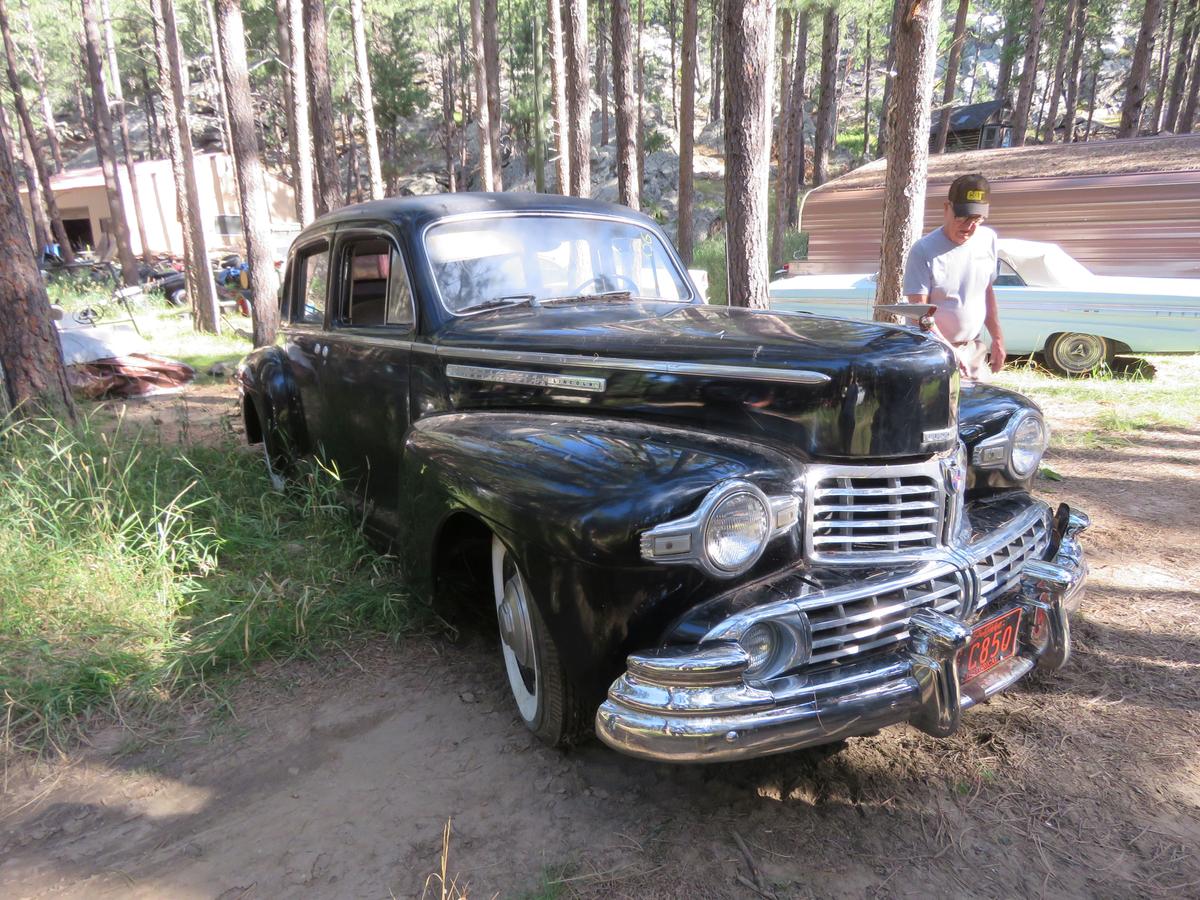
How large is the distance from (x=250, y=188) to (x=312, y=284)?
25.3 feet

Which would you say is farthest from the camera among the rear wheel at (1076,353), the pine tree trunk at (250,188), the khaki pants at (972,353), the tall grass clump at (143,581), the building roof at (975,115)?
the building roof at (975,115)

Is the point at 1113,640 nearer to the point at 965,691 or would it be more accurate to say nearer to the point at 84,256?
the point at 965,691

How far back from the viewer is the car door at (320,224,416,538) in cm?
343

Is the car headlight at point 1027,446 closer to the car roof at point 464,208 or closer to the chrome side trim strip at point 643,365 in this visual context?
the chrome side trim strip at point 643,365

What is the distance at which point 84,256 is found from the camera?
Answer: 89.9 feet

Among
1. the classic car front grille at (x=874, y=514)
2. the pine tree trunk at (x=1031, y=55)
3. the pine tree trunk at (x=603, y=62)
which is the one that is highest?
the pine tree trunk at (x=603, y=62)

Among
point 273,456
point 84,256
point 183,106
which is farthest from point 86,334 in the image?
point 84,256

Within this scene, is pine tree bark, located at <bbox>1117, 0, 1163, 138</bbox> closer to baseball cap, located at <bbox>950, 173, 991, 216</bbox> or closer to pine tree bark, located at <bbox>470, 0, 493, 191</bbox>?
pine tree bark, located at <bbox>470, 0, 493, 191</bbox>

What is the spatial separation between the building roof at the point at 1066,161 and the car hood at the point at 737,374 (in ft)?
27.9

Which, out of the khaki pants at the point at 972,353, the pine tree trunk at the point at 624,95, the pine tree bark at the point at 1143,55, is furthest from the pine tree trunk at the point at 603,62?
the khaki pants at the point at 972,353

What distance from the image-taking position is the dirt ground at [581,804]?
2109 mm

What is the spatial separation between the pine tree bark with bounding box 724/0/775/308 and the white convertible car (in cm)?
277

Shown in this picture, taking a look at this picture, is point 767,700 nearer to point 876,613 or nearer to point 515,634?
point 876,613

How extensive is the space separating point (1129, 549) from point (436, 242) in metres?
3.90
